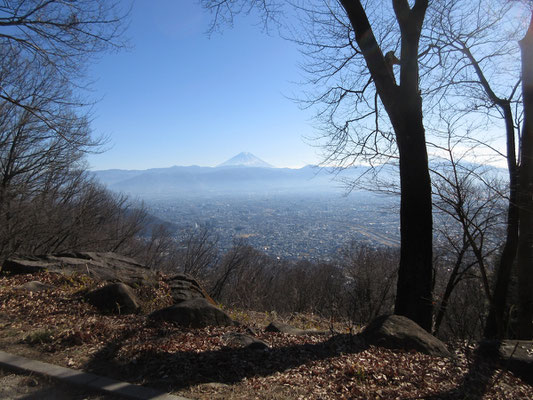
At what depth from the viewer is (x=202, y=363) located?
3.52 metres

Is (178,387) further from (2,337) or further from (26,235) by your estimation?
(26,235)

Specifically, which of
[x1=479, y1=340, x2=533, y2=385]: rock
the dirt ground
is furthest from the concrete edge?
[x1=479, y1=340, x2=533, y2=385]: rock

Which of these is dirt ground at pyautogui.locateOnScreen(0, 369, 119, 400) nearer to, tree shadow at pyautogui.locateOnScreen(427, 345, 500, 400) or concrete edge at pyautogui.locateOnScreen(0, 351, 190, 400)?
concrete edge at pyautogui.locateOnScreen(0, 351, 190, 400)

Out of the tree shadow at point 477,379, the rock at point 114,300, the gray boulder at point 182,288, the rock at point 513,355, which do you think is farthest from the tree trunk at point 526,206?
the rock at point 114,300

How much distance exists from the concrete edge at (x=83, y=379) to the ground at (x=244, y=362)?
13cm

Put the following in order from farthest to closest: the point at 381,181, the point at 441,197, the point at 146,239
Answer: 1. the point at 146,239
2. the point at 381,181
3. the point at 441,197

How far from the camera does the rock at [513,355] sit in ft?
Answer: 12.3

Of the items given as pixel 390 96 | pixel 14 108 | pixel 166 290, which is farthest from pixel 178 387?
pixel 14 108

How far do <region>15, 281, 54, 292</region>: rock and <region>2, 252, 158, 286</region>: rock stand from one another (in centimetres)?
90

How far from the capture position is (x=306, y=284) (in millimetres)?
24828

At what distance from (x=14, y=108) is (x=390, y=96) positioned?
50.6 feet

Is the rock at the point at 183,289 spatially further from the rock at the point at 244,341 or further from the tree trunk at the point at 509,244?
the tree trunk at the point at 509,244

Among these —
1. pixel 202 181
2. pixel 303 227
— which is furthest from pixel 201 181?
pixel 303 227

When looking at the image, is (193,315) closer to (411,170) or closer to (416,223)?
(416,223)
